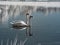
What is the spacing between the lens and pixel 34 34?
6.49 meters

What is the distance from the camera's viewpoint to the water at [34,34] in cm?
577

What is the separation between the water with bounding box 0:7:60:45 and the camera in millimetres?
5769

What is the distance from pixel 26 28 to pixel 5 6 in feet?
16.0

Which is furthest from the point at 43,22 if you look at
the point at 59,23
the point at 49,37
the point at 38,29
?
the point at 49,37

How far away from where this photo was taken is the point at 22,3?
41.6ft

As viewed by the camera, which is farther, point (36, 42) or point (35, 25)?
point (35, 25)

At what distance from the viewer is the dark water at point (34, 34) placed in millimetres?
5766

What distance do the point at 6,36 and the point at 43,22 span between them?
2.04 m

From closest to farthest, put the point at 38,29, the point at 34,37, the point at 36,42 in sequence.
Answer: the point at 36,42
the point at 34,37
the point at 38,29

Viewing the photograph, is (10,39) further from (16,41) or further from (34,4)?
(34,4)

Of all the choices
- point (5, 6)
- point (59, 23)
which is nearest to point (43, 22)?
point (59, 23)

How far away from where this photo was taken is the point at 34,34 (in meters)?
6.49

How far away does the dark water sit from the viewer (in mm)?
5766

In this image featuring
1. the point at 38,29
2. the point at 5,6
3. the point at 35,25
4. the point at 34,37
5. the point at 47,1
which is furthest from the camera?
the point at 47,1
